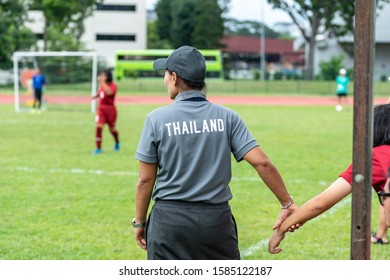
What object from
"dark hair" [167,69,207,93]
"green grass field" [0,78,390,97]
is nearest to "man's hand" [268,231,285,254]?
"dark hair" [167,69,207,93]

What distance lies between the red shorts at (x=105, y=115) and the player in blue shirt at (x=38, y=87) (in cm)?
1522

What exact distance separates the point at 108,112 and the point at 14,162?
2436mm

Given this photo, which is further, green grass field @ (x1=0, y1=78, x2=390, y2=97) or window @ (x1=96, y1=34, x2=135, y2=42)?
window @ (x1=96, y1=34, x2=135, y2=42)

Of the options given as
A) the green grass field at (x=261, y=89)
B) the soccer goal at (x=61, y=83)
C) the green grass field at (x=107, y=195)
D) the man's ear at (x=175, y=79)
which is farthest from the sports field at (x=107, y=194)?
the green grass field at (x=261, y=89)

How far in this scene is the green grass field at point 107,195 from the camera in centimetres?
827

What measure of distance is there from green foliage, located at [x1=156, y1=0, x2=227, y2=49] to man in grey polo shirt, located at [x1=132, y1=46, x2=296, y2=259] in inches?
3375

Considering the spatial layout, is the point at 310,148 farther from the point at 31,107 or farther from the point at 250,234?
the point at 31,107

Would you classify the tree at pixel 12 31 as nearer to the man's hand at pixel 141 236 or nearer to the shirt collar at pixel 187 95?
the man's hand at pixel 141 236

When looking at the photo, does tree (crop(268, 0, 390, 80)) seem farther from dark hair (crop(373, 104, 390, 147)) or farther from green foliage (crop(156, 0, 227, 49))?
dark hair (crop(373, 104, 390, 147))

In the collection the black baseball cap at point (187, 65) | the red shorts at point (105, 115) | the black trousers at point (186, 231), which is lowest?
the red shorts at point (105, 115)

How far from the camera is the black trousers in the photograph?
4.59 m

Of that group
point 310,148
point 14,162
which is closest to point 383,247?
point 14,162

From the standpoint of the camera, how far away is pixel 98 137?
1722 centimetres
